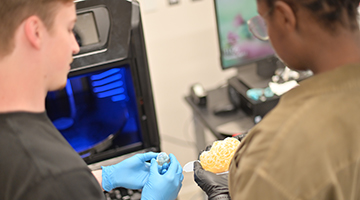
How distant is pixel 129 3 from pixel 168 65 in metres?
0.88

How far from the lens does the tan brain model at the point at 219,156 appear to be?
1046 millimetres

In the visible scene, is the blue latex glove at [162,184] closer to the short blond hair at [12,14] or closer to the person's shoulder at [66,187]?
the person's shoulder at [66,187]

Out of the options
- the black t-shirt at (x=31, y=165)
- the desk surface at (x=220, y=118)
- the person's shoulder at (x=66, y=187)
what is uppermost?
the black t-shirt at (x=31, y=165)

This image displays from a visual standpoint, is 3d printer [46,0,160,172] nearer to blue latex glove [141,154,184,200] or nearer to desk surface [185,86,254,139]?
blue latex glove [141,154,184,200]

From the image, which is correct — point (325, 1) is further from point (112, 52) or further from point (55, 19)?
point (112, 52)

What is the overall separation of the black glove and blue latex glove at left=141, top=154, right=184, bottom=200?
7 cm

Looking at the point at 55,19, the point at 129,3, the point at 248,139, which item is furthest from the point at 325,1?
the point at 129,3

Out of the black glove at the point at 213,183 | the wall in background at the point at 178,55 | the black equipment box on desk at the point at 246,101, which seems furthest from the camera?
the wall in background at the point at 178,55

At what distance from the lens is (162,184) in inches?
41.5

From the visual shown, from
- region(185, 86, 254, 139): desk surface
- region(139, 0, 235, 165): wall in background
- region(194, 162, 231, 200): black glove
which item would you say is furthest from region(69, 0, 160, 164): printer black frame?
region(139, 0, 235, 165): wall in background

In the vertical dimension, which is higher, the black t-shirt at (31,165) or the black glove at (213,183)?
the black t-shirt at (31,165)

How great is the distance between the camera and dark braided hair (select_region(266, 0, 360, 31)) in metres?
0.64

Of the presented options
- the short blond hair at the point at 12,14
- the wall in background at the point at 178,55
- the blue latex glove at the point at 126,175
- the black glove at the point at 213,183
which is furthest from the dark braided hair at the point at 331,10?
the wall in background at the point at 178,55

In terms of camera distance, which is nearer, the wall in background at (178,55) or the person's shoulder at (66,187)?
the person's shoulder at (66,187)
